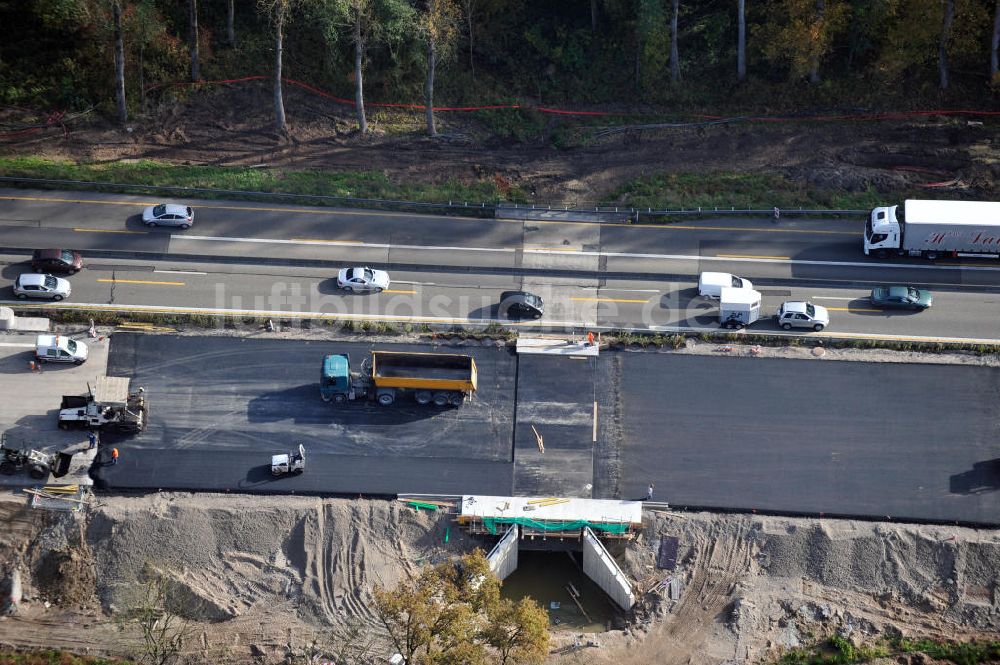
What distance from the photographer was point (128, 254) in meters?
75.5

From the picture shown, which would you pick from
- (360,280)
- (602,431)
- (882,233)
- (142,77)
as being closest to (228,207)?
(360,280)

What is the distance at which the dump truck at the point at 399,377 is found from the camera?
67.6m

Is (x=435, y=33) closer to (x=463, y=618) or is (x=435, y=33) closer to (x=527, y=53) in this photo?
(x=527, y=53)

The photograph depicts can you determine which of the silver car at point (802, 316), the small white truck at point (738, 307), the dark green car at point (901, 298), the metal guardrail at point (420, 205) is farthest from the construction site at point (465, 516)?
the metal guardrail at point (420, 205)

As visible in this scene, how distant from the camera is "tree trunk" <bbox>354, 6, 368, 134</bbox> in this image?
79.4 meters

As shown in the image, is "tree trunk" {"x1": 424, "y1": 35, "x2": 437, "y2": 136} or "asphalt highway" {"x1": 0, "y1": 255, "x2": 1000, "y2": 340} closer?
"asphalt highway" {"x1": 0, "y1": 255, "x2": 1000, "y2": 340}

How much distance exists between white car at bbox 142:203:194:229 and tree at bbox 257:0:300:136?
34.2ft

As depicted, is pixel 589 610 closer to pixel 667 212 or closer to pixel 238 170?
pixel 667 212

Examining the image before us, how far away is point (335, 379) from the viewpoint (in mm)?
67500

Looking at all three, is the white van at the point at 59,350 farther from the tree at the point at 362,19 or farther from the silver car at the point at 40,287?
the tree at the point at 362,19

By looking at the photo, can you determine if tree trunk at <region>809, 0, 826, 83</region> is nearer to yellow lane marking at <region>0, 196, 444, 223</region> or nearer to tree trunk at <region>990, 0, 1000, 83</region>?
tree trunk at <region>990, 0, 1000, 83</region>

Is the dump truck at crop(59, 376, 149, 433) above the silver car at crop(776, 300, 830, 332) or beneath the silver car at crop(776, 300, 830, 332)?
beneath

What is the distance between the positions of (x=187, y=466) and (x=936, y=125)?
2124 inches

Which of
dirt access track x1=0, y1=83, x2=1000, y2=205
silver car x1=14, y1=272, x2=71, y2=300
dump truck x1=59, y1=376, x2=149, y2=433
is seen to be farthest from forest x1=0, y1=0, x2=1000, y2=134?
dump truck x1=59, y1=376, x2=149, y2=433
